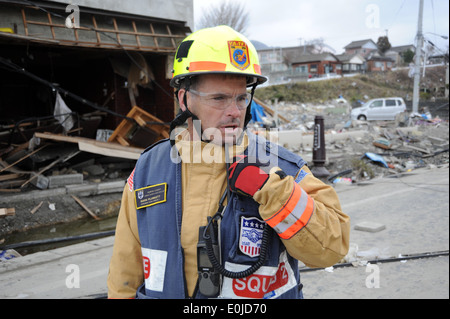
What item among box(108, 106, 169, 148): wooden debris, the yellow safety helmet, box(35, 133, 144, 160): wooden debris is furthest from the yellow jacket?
box(108, 106, 169, 148): wooden debris

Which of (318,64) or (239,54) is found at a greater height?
(318,64)

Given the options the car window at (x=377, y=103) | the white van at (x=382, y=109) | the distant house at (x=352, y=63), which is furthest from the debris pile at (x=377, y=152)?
the distant house at (x=352, y=63)

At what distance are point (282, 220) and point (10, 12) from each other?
24.2 ft

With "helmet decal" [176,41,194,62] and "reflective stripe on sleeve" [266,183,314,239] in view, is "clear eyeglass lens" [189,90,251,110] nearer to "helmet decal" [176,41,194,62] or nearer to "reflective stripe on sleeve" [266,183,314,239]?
"helmet decal" [176,41,194,62]

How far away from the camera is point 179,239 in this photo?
5.31ft

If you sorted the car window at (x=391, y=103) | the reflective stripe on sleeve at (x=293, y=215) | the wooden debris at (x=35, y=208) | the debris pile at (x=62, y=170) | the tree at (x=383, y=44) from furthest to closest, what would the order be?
the tree at (x=383, y=44) < the car window at (x=391, y=103) < the debris pile at (x=62, y=170) < the wooden debris at (x=35, y=208) < the reflective stripe on sleeve at (x=293, y=215)

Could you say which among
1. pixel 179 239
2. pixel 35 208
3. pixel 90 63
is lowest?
pixel 35 208

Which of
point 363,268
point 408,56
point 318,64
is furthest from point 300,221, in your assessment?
point 408,56

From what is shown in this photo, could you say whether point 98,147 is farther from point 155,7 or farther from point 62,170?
point 155,7

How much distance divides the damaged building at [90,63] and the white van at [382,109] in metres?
16.8

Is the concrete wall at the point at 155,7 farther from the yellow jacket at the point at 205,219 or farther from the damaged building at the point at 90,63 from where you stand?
the yellow jacket at the point at 205,219

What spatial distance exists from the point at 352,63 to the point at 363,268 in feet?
221

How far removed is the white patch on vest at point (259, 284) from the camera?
154cm
